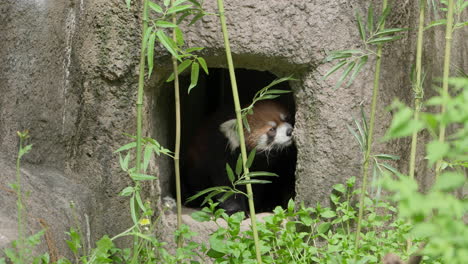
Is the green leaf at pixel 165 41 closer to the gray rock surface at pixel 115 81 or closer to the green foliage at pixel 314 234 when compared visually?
the green foliage at pixel 314 234

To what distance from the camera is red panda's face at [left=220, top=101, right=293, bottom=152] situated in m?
4.58

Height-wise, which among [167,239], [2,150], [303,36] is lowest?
[167,239]

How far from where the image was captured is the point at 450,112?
994 millimetres

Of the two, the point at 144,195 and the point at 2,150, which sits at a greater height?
the point at 2,150

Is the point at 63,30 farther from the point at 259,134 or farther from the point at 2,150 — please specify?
the point at 259,134

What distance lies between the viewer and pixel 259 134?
4660 mm

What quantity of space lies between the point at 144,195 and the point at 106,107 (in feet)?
1.76

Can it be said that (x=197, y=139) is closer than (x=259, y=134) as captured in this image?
No

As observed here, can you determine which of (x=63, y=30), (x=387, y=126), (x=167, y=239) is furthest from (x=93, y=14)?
(x=387, y=126)

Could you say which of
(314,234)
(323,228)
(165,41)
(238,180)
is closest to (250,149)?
(314,234)

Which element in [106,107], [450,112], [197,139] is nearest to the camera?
[450,112]

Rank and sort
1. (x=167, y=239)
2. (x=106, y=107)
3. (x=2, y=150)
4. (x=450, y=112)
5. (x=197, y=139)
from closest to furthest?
(x=450, y=112) < (x=2, y=150) < (x=106, y=107) < (x=167, y=239) < (x=197, y=139)

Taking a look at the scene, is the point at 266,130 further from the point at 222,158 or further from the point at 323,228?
the point at 323,228

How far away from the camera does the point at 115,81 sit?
337cm
